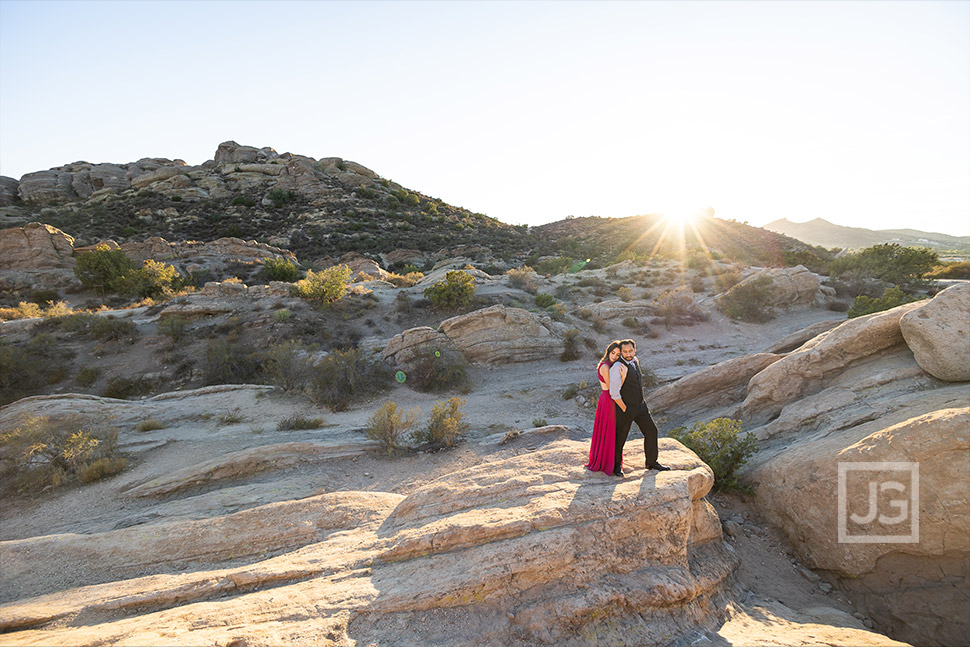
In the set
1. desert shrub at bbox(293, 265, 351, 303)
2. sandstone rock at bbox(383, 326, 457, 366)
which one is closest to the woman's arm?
sandstone rock at bbox(383, 326, 457, 366)

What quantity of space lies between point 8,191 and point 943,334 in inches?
3029

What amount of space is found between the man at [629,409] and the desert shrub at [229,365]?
13006 mm

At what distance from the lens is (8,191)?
46031mm

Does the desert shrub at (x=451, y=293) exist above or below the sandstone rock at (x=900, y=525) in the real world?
above

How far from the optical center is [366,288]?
22266 millimetres

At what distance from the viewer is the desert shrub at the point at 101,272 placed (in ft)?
73.9

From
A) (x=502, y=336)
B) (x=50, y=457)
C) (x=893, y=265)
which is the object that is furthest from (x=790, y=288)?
(x=50, y=457)

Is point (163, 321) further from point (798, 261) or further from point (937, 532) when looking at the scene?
point (798, 261)

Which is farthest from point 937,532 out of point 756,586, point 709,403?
point 709,403

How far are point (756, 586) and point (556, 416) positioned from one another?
238 inches

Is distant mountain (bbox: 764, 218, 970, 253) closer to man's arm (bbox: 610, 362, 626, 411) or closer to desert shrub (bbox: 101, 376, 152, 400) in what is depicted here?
man's arm (bbox: 610, 362, 626, 411)

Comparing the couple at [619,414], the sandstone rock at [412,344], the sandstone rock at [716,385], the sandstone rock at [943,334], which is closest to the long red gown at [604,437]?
the couple at [619,414]

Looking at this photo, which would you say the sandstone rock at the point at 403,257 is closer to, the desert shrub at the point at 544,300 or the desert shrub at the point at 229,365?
the desert shrub at the point at 544,300

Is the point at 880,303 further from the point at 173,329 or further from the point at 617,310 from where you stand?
the point at 173,329
